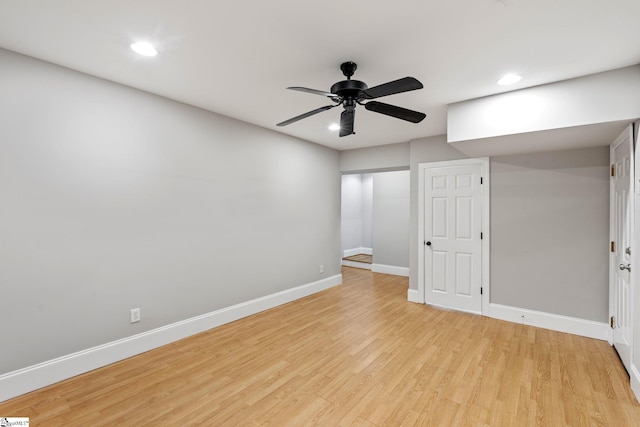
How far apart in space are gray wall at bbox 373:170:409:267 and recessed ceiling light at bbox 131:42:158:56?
17.6 feet

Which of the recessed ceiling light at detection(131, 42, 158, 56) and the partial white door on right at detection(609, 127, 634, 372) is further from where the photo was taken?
the partial white door on right at detection(609, 127, 634, 372)

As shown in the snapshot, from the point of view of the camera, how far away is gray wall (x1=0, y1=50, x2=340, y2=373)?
227 centimetres

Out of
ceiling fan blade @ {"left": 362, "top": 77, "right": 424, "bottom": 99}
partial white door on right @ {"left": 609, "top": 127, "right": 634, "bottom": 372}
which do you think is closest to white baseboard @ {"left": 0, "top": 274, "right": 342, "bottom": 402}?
ceiling fan blade @ {"left": 362, "top": 77, "right": 424, "bottom": 99}

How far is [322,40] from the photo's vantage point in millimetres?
2041

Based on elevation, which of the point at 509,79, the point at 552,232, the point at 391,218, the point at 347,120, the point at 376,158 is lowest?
the point at 552,232

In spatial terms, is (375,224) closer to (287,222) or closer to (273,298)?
(287,222)

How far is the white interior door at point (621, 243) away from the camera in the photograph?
101 inches

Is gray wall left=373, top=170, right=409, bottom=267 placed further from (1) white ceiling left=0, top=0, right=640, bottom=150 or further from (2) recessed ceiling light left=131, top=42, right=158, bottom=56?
(2) recessed ceiling light left=131, top=42, right=158, bottom=56

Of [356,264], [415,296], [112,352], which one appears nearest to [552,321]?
[415,296]

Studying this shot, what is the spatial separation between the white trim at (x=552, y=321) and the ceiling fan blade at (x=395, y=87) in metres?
3.33

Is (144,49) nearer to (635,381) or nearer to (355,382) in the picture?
(355,382)

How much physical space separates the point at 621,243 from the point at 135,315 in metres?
4.78

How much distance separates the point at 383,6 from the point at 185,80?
191 cm

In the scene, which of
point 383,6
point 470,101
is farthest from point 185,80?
point 470,101
